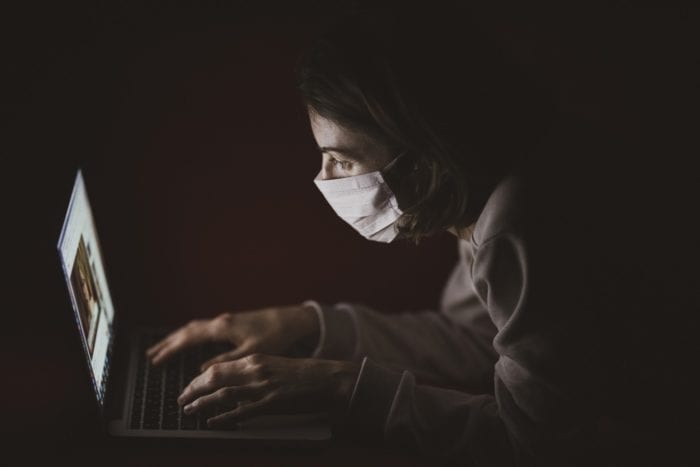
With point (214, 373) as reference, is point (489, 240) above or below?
above

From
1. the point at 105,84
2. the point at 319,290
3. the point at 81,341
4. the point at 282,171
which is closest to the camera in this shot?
the point at 81,341

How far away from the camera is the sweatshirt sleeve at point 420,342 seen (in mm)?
1125

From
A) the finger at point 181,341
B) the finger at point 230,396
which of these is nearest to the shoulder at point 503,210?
the finger at point 230,396

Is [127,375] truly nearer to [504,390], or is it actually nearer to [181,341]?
[181,341]

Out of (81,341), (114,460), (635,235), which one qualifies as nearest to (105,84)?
(81,341)

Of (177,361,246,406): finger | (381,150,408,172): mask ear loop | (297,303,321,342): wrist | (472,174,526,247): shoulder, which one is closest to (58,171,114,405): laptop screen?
(177,361,246,406): finger

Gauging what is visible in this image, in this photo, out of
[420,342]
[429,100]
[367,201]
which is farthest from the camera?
[420,342]

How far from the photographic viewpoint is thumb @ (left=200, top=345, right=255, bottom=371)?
104 cm

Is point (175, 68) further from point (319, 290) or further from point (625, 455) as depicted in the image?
point (625, 455)

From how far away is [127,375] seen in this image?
3.50 feet

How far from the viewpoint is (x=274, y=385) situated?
936 millimetres

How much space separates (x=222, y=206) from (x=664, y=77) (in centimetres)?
86

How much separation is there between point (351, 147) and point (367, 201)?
83 mm

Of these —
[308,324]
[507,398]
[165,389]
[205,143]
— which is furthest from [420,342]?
[205,143]
